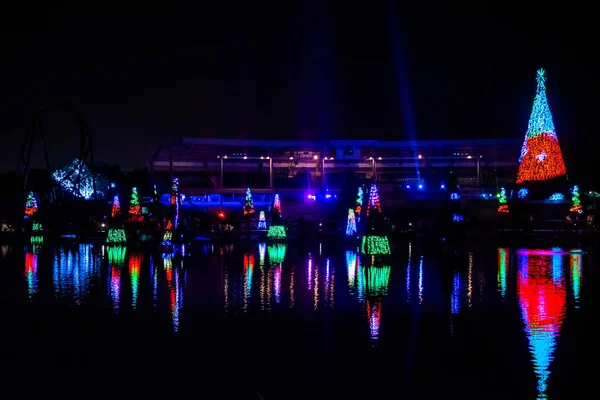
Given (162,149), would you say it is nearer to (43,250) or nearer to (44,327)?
(43,250)

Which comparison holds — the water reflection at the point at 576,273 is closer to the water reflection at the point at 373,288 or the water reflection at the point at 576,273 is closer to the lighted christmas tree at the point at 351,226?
the water reflection at the point at 373,288

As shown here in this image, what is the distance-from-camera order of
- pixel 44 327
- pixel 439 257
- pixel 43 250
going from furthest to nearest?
pixel 43 250, pixel 439 257, pixel 44 327

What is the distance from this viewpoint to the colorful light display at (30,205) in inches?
1967

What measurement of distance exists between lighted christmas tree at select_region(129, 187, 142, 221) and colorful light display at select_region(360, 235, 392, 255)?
17576 mm

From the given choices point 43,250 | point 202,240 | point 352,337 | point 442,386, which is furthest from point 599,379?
point 202,240

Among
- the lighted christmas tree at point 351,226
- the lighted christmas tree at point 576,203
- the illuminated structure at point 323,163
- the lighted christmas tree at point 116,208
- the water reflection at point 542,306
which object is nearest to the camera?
the water reflection at point 542,306

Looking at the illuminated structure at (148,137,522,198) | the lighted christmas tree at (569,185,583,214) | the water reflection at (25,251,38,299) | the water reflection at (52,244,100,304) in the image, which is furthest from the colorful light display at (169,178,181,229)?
the illuminated structure at (148,137,522,198)

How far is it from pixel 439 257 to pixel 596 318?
1233 cm

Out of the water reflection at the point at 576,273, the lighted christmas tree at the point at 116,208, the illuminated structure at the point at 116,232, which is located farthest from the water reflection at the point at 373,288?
the lighted christmas tree at the point at 116,208

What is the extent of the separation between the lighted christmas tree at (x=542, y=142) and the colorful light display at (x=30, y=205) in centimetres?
3150

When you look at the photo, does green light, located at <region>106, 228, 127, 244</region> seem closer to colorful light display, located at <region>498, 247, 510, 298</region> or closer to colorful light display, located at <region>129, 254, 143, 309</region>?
colorful light display, located at <region>129, 254, 143, 309</region>

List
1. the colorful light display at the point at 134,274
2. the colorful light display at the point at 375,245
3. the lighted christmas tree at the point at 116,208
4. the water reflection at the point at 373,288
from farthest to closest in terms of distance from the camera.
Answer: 1. the lighted christmas tree at the point at 116,208
2. the colorful light display at the point at 375,245
3. the colorful light display at the point at 134,274
4. the water reflection at the point at 373,288

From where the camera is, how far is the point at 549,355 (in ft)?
29.4

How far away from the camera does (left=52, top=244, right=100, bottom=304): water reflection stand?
14.8m
